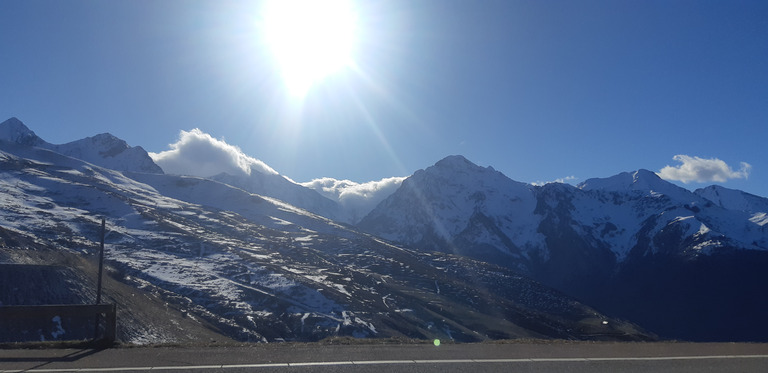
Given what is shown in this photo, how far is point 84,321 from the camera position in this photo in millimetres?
73750

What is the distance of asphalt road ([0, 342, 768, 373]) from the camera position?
45.8 feet

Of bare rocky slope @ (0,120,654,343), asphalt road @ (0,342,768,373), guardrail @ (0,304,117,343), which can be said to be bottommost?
bare rocky slope @ (0,120,654,343)

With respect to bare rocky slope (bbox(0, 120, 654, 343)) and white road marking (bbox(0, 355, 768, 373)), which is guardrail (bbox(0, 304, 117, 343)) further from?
bare rocky slope (bbox(0, 120, 654, 343))

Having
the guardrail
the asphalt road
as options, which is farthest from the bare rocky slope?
the asphalt road

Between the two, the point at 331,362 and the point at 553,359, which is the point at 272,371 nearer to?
the point at 331,362

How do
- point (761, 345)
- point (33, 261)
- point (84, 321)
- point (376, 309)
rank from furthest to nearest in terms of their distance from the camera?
point (376, 309), point (33, 261), point (84, 321), point (761, 345)

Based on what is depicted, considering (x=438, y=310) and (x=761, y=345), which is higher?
(x=761, y=345)

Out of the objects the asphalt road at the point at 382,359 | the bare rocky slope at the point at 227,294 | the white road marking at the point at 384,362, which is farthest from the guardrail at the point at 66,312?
the bare rocky slope at the point at 227,294

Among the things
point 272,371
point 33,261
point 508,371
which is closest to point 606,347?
point 508,371

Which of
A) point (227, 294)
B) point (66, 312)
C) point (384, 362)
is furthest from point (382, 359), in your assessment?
point (227, 294)

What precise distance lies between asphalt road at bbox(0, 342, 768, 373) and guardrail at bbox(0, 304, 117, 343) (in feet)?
4.16

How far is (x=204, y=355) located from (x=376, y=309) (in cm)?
13662

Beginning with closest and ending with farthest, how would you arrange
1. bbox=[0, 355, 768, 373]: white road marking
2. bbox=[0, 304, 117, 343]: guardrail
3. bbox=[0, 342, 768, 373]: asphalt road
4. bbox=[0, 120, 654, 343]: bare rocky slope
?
bbox=[0, 355, 768, 373]: white road marking, bbox=[0, 342, 768, 373]: asphalt road, bbox=[0, 304, 117, 343]: guardrail, bbox=[0, 120, 654, 343]: bare rocky slope

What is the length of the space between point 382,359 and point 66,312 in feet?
36.6
